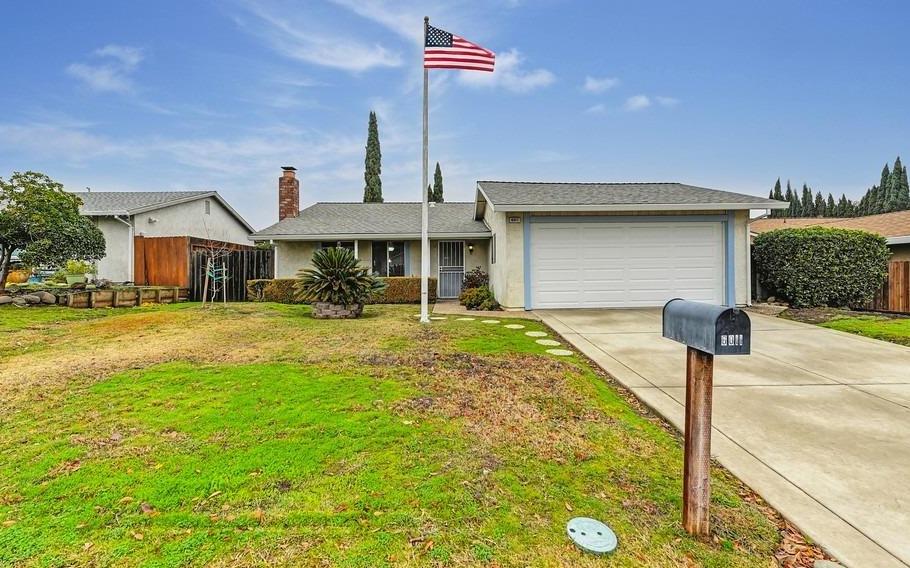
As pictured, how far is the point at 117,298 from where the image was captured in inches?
443

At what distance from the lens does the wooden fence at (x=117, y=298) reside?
35.6 ft

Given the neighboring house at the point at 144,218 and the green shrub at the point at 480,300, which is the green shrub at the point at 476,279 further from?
the neighboring house at the point at 144,218

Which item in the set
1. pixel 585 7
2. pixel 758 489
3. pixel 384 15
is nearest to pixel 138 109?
pixel 384 15

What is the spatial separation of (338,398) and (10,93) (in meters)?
19.3

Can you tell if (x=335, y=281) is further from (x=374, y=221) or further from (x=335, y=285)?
(x=374, y=221)

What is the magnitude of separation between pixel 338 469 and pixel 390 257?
503 inches

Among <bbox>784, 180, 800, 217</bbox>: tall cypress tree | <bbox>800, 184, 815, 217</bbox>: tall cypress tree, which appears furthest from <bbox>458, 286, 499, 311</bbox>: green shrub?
<bbox>800, 184, 815, 217</bbox>: tall cypress tree

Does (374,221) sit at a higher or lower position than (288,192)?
lower

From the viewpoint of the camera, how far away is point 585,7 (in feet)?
40.3

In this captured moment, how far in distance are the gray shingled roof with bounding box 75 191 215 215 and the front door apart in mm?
10584

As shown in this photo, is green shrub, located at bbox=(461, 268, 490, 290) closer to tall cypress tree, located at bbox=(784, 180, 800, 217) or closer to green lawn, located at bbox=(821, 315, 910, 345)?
green lawn, located at bbox=(821, 315, 910, 345)

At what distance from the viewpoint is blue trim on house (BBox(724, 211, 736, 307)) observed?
10961 millimetres

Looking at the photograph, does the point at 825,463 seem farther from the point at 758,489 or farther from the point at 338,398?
the point at 338,398

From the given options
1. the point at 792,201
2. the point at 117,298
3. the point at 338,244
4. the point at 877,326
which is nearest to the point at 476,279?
the point at 338,244
